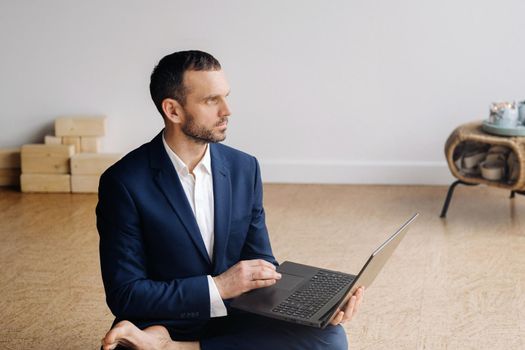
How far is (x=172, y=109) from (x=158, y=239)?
343 mm

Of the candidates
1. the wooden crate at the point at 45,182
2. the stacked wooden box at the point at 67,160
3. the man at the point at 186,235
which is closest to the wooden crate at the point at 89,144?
the stacked wooden box at the point at 67,160

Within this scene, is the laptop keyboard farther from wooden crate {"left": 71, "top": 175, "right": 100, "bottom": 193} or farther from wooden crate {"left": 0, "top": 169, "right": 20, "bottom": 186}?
wooden crate {"left": 0, "top": 169, "right": 20, "bottom": 186}

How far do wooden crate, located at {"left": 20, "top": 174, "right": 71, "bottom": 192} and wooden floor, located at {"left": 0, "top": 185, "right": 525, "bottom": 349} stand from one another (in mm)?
88

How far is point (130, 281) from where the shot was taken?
6.93 feet

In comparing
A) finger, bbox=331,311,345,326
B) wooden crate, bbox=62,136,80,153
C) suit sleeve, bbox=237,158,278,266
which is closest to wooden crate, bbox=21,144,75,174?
wooden crate, bbox=62,136,80,153

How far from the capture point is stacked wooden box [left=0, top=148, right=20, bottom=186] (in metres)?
5.11

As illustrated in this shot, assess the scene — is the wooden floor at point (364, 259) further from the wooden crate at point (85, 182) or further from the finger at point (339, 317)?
the finger at point (339, 317)

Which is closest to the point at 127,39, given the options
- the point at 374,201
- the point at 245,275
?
the point at 374,201

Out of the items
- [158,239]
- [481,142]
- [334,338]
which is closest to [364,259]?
[481,142]

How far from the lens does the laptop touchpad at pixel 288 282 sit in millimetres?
2227

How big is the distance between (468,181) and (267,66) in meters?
1.47

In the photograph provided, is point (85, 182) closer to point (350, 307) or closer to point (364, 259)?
point (364, 259)

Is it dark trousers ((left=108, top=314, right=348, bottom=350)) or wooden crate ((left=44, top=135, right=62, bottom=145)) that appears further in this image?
wooden crate ((left=44, top=135, right=62, bottom=145))

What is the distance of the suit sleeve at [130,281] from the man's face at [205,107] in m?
0.25
